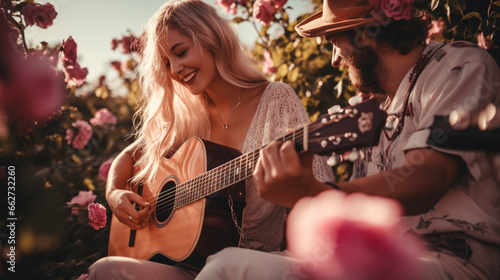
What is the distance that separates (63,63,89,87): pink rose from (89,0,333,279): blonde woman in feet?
1.44

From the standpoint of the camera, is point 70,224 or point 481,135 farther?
point 70,224

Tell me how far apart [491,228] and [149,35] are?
223 centimetres

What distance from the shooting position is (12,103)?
115 inches

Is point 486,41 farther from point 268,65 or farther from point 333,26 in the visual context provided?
point 268,65

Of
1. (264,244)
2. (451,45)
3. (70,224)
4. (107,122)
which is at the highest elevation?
(451,45)

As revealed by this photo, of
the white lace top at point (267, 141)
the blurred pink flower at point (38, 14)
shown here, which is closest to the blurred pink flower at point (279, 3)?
the white lace top at point (267, 141)

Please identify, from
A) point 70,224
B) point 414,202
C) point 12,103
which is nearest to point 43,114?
point 12,103

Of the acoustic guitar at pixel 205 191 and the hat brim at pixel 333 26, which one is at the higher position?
the hat brim at pixel 333 26

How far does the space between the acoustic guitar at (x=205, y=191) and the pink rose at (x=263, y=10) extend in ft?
4.27

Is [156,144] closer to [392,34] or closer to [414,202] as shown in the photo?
[392,34]

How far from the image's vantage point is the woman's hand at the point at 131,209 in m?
2.75

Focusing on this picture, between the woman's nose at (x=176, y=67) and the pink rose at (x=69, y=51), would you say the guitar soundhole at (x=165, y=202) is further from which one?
the pink rose at (x=69, y=51)

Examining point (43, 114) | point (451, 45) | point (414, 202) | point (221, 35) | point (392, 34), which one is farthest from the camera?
point (43, 114)

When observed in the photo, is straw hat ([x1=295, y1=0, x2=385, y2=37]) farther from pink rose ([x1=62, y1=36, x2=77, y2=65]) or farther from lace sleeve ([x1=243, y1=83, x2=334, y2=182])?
pink rose ([x1=62, y1=36, x2=77, y2=65])
